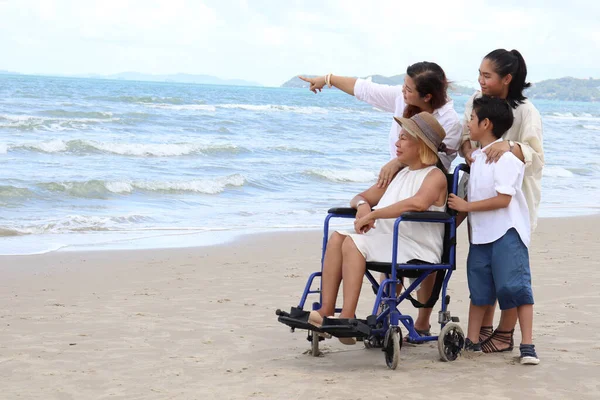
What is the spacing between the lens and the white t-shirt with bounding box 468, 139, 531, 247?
3994 millimetres

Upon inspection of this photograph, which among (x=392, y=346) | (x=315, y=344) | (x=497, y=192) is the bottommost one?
(x=315, y=344)

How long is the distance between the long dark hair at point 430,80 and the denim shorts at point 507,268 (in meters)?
0.75

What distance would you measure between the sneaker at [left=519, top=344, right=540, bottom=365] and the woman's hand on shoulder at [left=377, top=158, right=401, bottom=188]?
40.7 inches

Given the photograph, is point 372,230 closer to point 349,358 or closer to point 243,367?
point 349,358

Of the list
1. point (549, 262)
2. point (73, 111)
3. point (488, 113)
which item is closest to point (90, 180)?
point (549, 262)

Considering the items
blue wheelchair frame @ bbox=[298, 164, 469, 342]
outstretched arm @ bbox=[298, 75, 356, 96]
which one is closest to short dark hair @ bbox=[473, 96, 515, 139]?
blue wheelchair frame @ bbox=[298, 164, 469, 342]

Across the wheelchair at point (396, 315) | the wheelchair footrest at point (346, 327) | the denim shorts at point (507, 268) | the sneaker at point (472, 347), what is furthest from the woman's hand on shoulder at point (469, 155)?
the wheelchair footrest at point (346, 327)

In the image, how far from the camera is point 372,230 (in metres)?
4.22

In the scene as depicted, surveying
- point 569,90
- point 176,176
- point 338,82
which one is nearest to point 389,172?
point 338,82

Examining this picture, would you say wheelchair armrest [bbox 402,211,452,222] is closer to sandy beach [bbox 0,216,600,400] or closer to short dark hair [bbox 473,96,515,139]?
short dark hair [bbox 473,96,515,139]

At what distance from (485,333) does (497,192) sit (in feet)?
2.67

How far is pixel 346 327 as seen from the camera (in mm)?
3762

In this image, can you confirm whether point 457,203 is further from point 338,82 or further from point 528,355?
point 338,82

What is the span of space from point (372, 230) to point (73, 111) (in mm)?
23989
